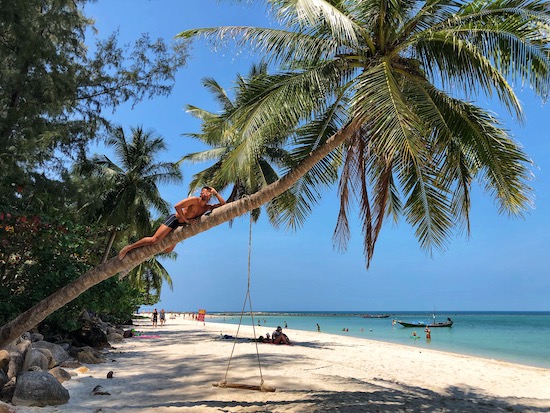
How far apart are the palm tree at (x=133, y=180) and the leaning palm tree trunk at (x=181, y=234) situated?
1182 centimetres

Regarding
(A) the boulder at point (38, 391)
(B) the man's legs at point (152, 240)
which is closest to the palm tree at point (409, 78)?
(B) the man's legs at point (152, 240)

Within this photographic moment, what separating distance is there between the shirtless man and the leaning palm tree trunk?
81 millimetres

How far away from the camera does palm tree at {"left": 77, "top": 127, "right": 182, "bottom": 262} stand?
1841 centimetres

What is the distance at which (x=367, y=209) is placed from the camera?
7.43 metres

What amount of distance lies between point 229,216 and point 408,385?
5.80 metres

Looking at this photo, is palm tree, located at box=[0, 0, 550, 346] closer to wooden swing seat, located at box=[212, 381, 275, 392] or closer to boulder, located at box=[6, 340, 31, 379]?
boulder, located at box=[6, 340, 31, 379]

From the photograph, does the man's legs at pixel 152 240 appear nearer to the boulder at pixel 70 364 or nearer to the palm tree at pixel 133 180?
the boulder at pixel 70 364

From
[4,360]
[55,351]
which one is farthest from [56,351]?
[4,360]

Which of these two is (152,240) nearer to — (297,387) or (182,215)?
(182,215)

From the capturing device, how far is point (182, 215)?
5820 millimetres

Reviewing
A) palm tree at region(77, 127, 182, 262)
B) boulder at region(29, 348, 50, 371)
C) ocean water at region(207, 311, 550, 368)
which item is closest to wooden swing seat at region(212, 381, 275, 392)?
boulder at region(29, 348, 50, 371)

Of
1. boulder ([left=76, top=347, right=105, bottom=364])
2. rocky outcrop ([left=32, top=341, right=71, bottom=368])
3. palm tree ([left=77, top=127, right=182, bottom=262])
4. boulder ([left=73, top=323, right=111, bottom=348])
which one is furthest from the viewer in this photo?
palm tree ([left=77, top=127, right=182, bottom=262])

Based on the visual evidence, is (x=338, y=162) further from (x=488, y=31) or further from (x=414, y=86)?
(x=488, y=31)

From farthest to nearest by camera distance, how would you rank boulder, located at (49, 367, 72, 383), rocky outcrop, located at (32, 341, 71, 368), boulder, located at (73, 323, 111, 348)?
boulder, located at (73, 323, 111, 348), rocky outcrop, located at (32, 341, 71, 368), boulder, located at (49, 367, 72, 383)
